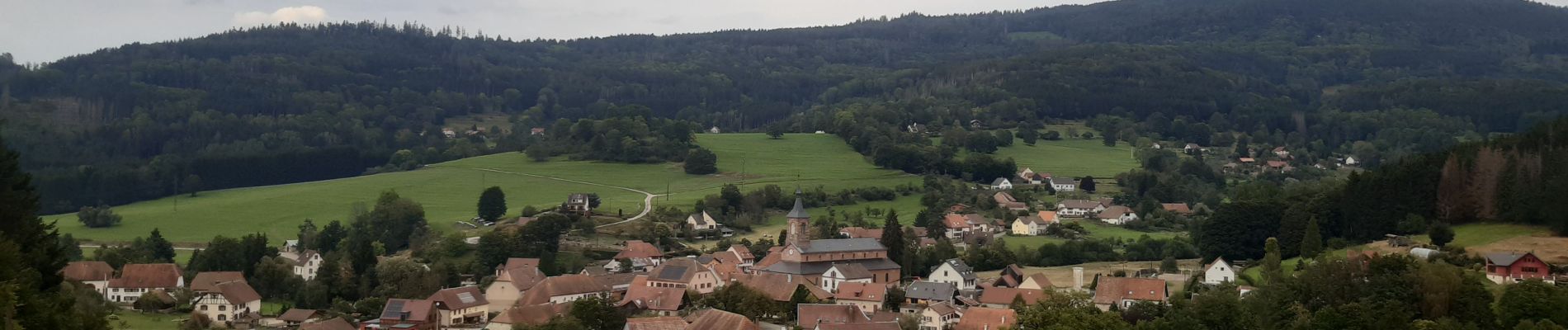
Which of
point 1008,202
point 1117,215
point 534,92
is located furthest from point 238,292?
point 534,92

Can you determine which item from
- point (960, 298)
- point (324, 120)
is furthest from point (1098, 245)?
point (324, 120)

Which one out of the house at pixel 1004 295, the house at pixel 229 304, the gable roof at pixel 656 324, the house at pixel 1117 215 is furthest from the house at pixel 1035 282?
the house at pixel 1117 215

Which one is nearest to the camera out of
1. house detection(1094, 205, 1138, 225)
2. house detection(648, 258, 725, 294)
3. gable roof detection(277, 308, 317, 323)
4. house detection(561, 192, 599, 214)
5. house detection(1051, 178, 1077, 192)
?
gable roof detection(277, 308, 317, 323)

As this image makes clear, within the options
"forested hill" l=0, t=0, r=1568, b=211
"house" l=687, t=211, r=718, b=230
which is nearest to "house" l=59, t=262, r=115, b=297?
"house" l=687, t=211, r=718, b=230

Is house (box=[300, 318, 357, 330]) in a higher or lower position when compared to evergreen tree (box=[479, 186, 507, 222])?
lower

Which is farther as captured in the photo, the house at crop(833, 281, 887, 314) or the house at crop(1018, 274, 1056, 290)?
the house at crop(1018, 274, 1056, 290)

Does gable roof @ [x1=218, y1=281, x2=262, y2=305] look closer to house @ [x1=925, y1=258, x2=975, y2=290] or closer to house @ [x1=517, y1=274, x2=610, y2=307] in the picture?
house @ [x1=517, y1=274, x2=610, y2=307]

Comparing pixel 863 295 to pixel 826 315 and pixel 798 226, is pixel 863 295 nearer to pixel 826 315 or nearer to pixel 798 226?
pixel 826 315
